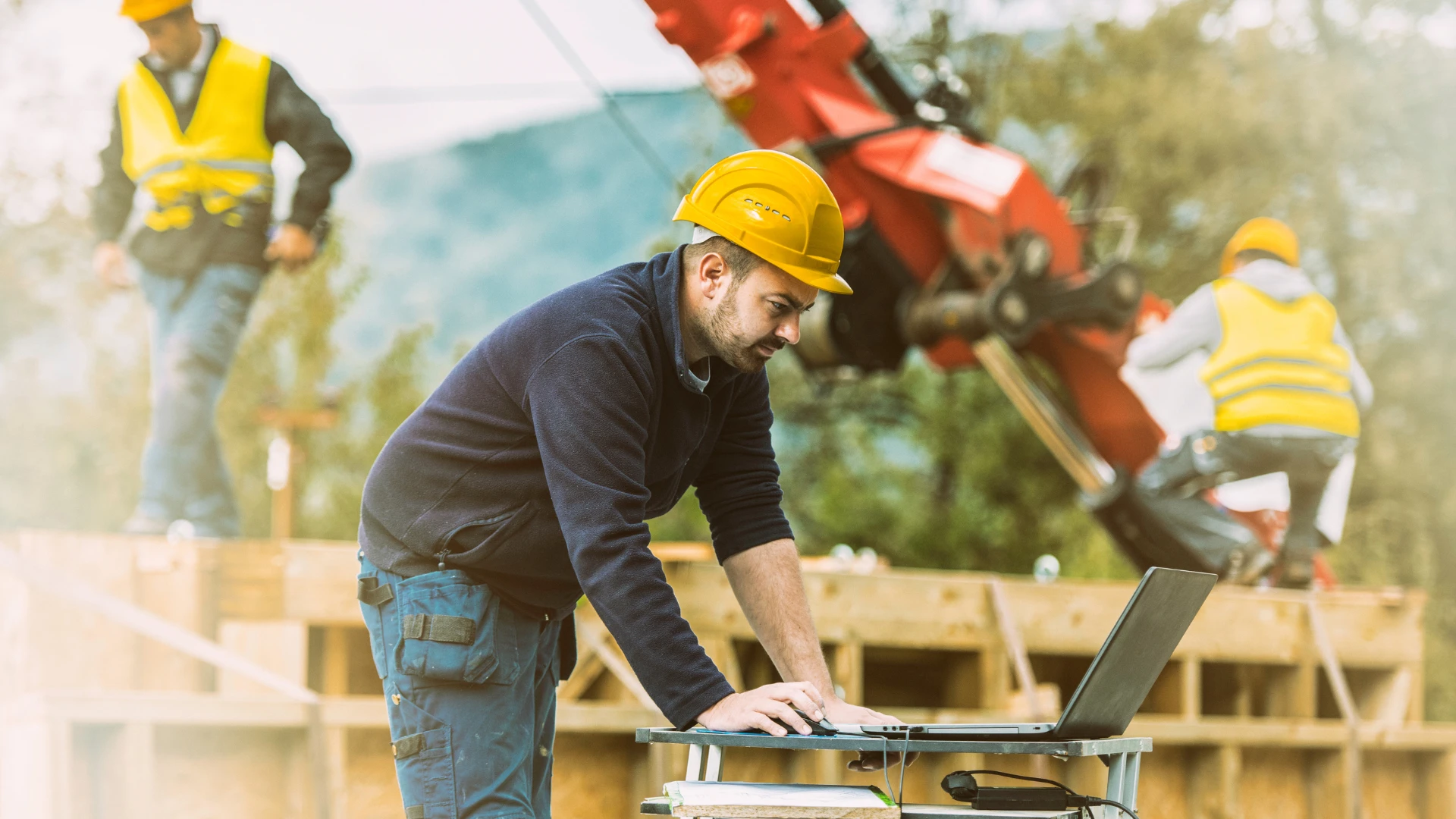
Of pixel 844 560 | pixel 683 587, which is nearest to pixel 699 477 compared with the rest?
pixel 683 587

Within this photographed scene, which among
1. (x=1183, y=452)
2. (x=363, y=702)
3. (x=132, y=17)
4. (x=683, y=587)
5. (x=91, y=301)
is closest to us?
(x=363, y=702)

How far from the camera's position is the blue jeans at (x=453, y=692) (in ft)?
6.81

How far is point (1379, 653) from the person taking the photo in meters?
5.17

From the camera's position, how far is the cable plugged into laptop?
1.89m

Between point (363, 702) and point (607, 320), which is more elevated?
point (607, 320)

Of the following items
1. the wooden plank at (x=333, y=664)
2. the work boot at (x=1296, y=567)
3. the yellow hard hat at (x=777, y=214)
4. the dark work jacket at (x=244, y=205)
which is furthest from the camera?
the work boot at (x=1296, y=567)

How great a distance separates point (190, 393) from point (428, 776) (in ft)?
11.4

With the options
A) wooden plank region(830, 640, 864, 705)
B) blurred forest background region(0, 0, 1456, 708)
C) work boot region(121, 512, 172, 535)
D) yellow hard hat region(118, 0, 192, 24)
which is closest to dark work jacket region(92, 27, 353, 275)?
yellow hard hat region(118, 0, 192, 24)

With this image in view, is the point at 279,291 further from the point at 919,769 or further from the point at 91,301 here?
the point at 919,769

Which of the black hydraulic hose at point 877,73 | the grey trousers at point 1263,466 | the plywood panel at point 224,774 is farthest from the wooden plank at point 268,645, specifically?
the grey trousers at point 1263,466

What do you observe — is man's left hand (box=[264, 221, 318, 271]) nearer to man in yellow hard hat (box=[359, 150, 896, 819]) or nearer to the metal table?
man in yellow hard hat (box=[359, 150, 896, 819])

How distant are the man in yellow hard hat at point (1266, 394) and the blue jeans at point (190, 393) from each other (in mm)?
3989

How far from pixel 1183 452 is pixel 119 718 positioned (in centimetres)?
457

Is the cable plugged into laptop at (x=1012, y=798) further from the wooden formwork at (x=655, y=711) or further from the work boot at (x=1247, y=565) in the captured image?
the work boot at (x=1247, y=565)
